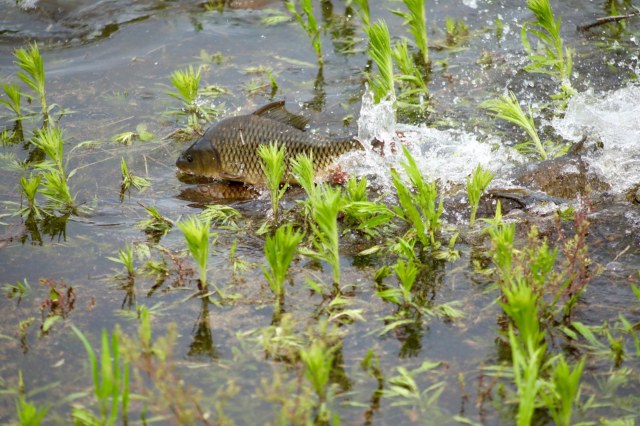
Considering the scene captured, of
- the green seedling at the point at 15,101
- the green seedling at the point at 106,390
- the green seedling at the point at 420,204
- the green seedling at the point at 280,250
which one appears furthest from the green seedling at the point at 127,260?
the green seedling at the point at 15,101

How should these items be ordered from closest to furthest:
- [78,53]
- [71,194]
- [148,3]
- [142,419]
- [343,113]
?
[142,419]
[71,194]
[343,113]
[78,53]
[148,3]

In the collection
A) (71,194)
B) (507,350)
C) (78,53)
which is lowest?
(507,350)

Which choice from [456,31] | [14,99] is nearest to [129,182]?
[14,99]

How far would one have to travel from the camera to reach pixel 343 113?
7.12m

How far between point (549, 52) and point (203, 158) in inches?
124

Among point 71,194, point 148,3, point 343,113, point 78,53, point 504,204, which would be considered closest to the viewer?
point 504,204

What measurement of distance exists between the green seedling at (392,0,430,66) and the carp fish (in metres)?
1.68

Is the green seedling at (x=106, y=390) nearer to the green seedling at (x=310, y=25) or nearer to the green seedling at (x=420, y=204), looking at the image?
the green seedling at (x=420, y=204)

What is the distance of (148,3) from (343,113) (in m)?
3.40

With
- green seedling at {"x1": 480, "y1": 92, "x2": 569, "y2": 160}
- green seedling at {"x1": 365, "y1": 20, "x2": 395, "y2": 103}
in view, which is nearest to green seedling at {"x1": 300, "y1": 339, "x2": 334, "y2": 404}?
green seedling at {"x1": 480, "y1": 92, "x2": 569, "y2": 160}

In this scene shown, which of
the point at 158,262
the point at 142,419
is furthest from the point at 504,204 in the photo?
the point at 142,419

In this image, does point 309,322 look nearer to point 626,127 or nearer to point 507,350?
point 507,350

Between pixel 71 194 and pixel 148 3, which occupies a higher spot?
pixel 148 3

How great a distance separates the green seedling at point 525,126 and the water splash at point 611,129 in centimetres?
23
